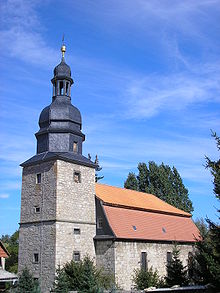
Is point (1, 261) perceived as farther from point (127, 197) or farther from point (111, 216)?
point (127, 197)

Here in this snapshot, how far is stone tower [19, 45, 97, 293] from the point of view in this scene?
25.0m

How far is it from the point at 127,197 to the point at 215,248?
1713 cm

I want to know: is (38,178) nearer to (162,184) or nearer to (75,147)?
(75,147)

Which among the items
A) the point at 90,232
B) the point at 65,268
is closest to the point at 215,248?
the point at 65,268

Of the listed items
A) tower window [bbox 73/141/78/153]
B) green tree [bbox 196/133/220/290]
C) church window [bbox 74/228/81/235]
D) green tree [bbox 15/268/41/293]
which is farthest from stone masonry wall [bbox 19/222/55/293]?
green tree [bbox 196/133/220/290]

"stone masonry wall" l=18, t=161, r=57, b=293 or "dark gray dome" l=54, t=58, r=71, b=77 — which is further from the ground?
"dark gray dome" l=54, t=58, r=71, b=77

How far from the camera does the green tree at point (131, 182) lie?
49.0 metres

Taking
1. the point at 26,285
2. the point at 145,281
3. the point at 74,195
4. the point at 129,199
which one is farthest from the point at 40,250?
the point at 129,199

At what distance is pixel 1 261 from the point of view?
2612 centimetres

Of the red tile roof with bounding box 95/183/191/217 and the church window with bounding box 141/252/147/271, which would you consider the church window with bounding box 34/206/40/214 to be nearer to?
the red tile roof with bounding box 95/183/191/217

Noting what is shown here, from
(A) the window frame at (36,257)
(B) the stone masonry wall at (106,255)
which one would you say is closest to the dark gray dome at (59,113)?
(B) the stone masonry wall at (106,255)

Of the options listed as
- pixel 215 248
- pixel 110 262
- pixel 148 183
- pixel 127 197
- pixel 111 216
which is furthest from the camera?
pixel 148 183

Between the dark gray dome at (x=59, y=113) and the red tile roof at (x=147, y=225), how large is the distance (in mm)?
7228

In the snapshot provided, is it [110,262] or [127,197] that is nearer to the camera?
[110,262]
